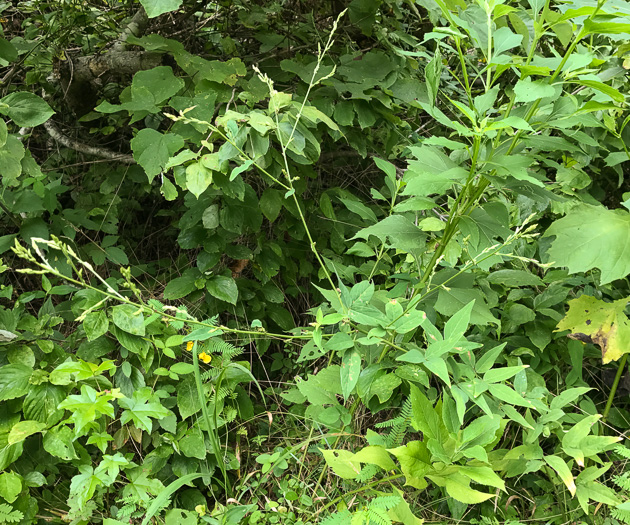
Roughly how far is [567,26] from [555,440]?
1376 mm

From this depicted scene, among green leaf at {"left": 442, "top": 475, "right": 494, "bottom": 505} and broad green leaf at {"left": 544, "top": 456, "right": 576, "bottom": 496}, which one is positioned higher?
green leaf at {"left": 442, "top": 475, "right": 494, "bottom": 505}

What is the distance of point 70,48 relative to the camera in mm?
2174

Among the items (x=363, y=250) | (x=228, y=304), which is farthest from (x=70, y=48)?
(x=363, y=250)

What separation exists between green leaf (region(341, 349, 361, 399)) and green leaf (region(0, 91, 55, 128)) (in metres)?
1.22

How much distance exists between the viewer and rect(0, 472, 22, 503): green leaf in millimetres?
1310

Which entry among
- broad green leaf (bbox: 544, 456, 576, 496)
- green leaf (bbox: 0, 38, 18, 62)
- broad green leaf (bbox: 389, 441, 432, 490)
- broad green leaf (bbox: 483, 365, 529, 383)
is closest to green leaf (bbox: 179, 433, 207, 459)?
broad green leaf (bbox: 389, 441, 432, 490)

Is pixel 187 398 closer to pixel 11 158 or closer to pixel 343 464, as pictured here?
pixel 343 464

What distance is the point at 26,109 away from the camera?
4.66ft

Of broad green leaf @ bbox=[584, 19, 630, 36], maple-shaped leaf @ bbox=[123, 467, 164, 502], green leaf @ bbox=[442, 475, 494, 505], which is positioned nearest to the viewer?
broad green leaf @ bbox=[584, 19, 630, 36]

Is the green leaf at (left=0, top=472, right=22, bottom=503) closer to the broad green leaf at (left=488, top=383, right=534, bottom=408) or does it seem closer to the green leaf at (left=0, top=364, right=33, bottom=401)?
the green leaf at (left=0, top=364, right=33, bottom=401)

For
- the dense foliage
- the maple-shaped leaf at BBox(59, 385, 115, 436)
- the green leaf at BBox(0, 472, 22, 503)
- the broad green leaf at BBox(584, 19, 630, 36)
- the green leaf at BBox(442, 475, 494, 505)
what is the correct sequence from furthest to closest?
1. the green leaf at BBox(0, 472, 22, 503)
2. the maple-shaped leaf at BBox(59, 385, 115, 436)
3. the dense foliage
4. the green leaf at BBox(442, 475, 494, 505)
5. the broad green leaf at BBox(584, 19, 630, 36)

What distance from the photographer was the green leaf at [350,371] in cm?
104

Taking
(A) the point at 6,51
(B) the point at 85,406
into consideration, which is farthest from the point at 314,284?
(A) the point at 6,51

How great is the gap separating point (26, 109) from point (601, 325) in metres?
2.02
